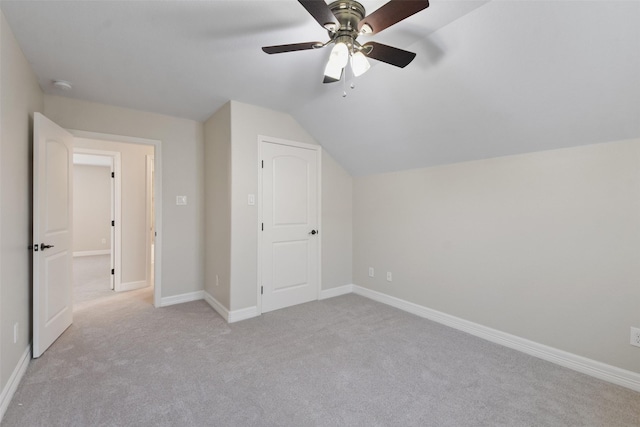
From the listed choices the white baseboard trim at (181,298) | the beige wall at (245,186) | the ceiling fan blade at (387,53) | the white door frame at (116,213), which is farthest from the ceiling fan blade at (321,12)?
the white door frame at (116,213)

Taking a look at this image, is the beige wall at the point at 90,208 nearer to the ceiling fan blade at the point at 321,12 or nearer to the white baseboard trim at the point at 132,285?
the white baseboard trim at the point at 132,285

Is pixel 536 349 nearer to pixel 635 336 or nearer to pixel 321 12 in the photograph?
pixel 635 336

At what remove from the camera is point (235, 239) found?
311 centimetres

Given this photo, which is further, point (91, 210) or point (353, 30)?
point (91, 210)

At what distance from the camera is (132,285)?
4.25 metres

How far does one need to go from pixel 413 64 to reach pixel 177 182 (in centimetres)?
298

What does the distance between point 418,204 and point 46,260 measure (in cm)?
360

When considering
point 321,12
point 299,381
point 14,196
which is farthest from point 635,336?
point 14,196

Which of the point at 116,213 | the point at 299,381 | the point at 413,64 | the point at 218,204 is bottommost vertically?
the point at 299,381

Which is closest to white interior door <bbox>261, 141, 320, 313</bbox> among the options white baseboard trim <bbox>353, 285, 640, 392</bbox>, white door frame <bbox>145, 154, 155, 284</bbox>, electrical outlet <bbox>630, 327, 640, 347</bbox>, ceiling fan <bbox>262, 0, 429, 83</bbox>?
white baseboard trim <bbox>353, 285, 640, 392</bbox>

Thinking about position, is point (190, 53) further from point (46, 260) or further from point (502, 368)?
point (502, 368)

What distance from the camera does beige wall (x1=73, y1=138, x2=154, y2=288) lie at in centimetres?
417

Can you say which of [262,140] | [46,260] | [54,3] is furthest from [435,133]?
[46,260]

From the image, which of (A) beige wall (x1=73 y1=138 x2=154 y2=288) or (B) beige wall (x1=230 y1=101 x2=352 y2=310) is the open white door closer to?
(A) beige wall (x1=73 y1=138 x2=154 y2=288)
